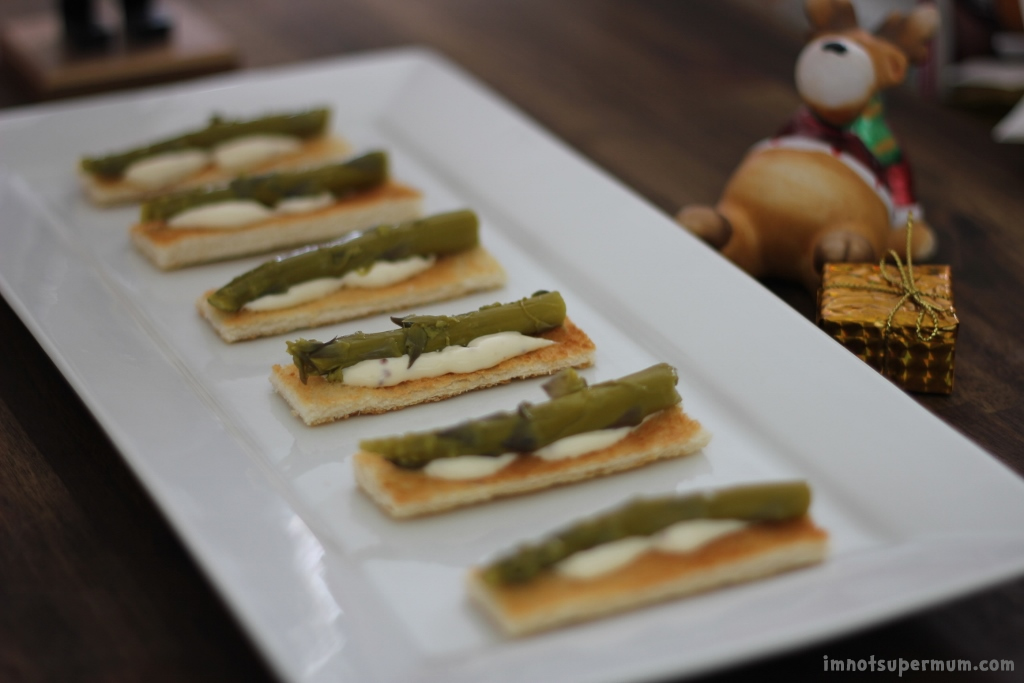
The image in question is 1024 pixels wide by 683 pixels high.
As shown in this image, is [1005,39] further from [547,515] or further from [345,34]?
[547,515]

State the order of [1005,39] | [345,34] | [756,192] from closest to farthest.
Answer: [756,192], [1005,39], [345,34]

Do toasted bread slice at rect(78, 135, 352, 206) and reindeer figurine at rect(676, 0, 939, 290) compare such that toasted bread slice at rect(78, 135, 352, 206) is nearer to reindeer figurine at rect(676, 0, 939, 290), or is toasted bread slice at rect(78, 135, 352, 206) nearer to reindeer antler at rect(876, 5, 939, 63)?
reindeer figurine at rect(676, 0, 939, 290)

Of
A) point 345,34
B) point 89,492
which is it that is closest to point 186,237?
point 89,492

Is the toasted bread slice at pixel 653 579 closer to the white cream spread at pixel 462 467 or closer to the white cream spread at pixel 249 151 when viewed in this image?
the white cream spread at pixel 462 467

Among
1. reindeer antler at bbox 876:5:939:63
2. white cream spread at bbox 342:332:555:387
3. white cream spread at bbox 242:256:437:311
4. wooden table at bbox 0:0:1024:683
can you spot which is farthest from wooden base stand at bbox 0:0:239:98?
reindeer antler at bbox 876:5:939:63

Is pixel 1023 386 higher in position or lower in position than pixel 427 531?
higher

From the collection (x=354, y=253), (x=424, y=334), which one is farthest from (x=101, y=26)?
(x=424, y=334)
